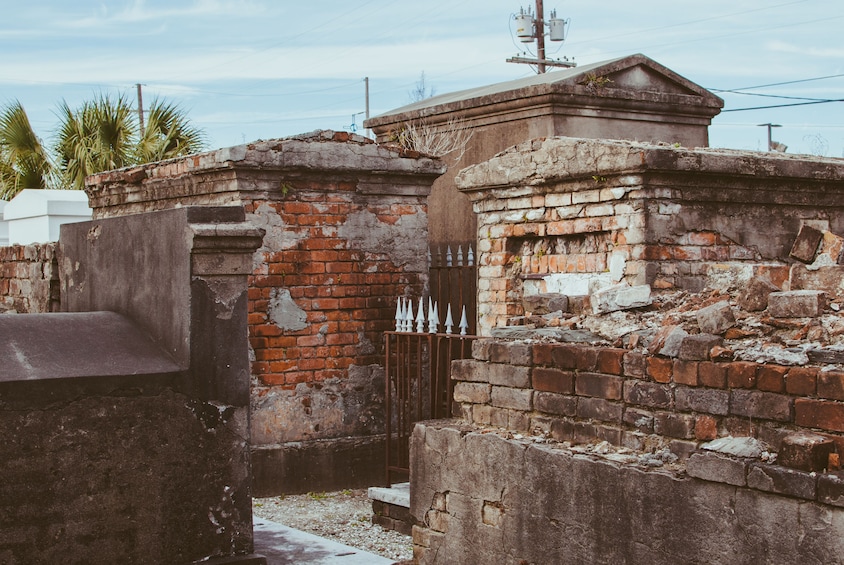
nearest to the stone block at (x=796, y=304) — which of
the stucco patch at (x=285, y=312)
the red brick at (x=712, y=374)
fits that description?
the red brick at (x=712, y=374)

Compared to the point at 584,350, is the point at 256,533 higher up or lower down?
lower down

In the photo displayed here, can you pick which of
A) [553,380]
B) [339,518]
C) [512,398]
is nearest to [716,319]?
[553,380]

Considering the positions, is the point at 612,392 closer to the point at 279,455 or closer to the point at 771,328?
the point at 771,328

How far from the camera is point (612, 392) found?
4289 millimetres

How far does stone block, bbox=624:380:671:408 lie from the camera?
13.4 ft

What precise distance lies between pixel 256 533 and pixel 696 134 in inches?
320

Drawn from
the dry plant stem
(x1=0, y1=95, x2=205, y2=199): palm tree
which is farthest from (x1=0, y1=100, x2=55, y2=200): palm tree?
the dry plant stem

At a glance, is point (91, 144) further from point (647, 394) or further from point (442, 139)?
point (647, 394)

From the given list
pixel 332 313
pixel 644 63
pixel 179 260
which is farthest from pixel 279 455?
pixel 644 63

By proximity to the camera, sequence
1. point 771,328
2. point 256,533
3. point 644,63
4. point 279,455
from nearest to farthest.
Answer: point 771,328, point 256,533, point 279,455, point 644,63

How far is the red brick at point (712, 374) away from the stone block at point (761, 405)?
0.06m

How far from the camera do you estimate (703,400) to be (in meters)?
3.92

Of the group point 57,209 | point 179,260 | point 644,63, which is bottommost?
point 179,260

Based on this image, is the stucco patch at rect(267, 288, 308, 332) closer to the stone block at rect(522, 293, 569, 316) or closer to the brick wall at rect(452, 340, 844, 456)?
the stone block at rect(522, 293, 569, 316)
